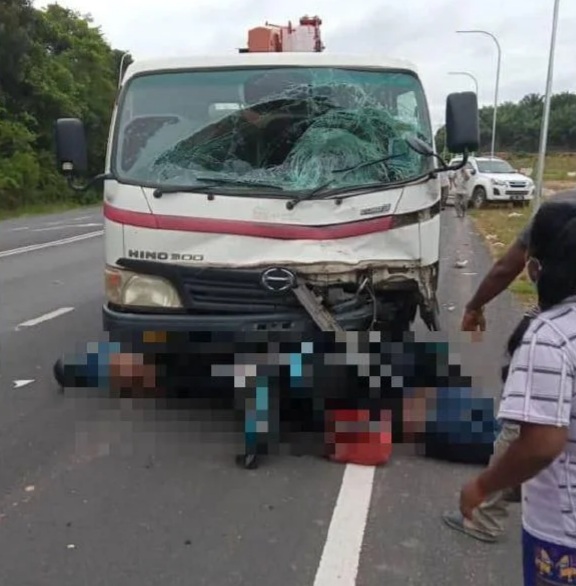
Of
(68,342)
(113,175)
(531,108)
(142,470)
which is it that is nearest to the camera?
(142,470)

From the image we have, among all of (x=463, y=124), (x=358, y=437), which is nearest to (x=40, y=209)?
(x=463, y=124)

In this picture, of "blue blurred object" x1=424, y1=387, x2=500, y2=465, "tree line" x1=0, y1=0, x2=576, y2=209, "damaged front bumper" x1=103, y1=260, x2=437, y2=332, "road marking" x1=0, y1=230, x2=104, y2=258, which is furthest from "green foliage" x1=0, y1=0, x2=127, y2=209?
"blue blurred object" x1=424, y1=387, x2=500, y2=465

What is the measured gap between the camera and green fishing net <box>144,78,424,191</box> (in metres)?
5.33

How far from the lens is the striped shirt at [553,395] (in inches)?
76.1

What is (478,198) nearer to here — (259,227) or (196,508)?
(259,227)

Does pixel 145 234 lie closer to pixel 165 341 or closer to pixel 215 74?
pixel 165 341

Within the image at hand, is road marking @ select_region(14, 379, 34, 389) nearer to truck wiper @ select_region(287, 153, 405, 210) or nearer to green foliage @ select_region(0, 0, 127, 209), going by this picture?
truck wiper @ select_region(287, 153, 405, 210)

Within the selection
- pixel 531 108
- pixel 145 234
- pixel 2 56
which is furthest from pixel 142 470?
pixel 531 108

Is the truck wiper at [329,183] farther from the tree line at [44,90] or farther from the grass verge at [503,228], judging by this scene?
the tree line at [44,90]

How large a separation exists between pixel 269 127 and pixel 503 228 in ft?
51.5

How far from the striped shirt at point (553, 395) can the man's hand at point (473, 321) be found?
97.8 inches

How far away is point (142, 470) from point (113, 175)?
6.31 feet

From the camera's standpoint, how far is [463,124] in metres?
5.61

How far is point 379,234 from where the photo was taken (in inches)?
205
